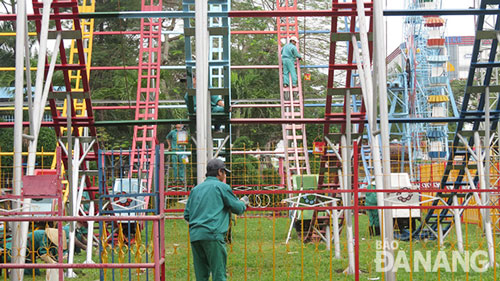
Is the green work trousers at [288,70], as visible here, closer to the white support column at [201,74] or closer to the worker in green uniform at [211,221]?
the white support column at [201,74]

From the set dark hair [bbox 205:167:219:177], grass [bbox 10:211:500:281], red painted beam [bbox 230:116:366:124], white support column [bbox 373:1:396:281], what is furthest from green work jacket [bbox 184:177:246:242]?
red painted beam [bbox 230:116:366:124]

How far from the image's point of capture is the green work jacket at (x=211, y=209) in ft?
22.9

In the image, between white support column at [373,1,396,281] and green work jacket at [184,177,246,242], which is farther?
white support column at [373,1,396,281]

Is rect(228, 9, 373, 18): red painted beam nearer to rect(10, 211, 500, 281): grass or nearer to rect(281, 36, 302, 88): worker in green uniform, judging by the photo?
rect(10, 211, 500, 281): grass

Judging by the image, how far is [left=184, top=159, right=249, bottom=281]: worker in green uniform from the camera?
22.9 feet

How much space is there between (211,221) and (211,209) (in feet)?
0.41

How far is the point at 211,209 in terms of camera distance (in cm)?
701

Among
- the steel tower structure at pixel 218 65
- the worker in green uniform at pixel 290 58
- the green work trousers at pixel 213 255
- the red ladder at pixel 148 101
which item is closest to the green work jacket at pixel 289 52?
the worker in green uniform at pixel 290 58

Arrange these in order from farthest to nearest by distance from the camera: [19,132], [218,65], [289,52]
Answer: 1. [289,52]
2. [218,65]
3. [19,132]

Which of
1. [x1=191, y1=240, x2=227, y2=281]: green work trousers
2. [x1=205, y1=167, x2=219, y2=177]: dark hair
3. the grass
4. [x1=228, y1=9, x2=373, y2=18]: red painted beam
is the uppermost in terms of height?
[x1=228, y1=9, x2=373, y2=18]: red painted beam

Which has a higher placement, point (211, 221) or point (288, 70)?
point (288, 70)

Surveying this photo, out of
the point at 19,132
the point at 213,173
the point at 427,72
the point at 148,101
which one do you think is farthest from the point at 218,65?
the point at 427,72

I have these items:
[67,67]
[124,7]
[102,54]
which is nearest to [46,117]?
[102,54]

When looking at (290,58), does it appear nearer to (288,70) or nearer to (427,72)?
(288,70)
